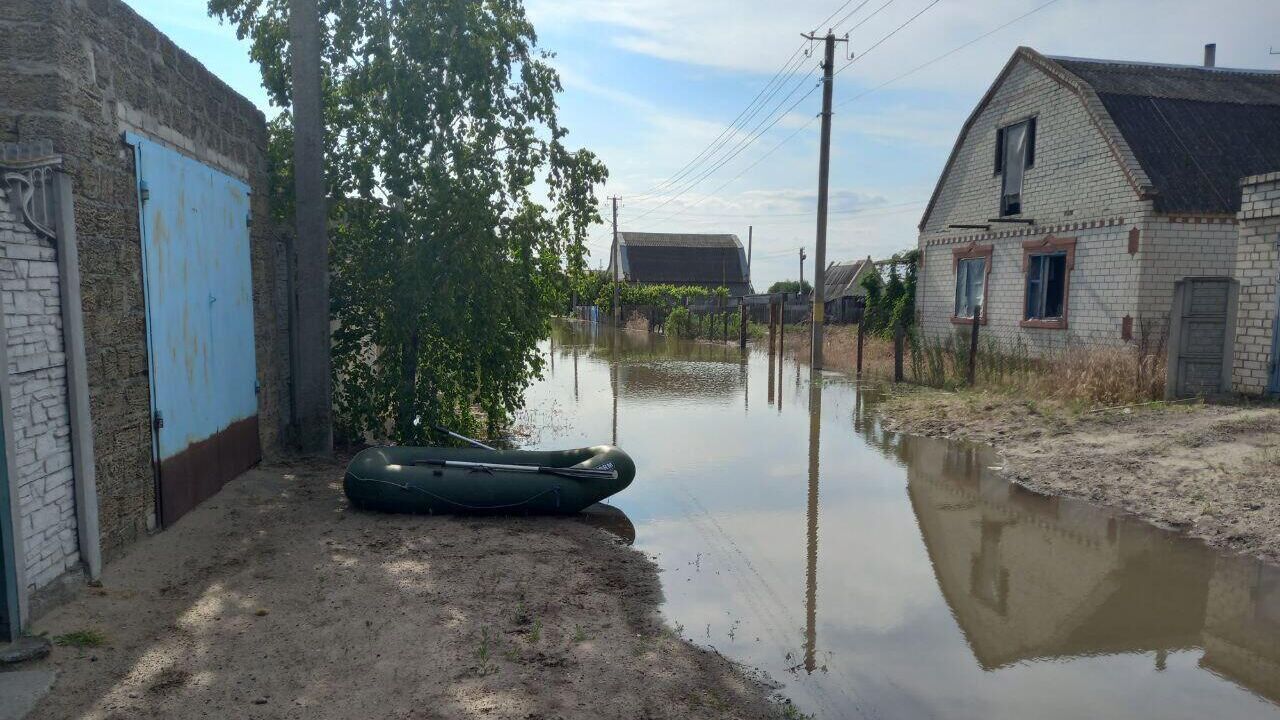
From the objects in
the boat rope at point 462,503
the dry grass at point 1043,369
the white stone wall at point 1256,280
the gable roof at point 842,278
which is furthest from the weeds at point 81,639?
the gable roof at point 842,278

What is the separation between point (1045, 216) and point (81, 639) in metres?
16.8

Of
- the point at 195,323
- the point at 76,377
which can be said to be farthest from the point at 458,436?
the point at 76,377

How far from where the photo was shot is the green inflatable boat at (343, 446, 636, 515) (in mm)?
6742

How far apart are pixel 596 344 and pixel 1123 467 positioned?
23.4 m

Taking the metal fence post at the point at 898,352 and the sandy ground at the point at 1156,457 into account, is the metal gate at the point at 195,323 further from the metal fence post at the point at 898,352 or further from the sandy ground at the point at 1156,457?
the metal fence post at the point at 898,352

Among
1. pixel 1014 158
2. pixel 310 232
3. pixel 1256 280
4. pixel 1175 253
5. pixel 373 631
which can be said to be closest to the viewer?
pixel 373 631

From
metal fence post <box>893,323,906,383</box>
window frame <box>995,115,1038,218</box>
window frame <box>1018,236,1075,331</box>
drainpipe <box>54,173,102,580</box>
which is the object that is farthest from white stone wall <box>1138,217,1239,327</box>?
drainpipe <box>54,173,102,580</box>

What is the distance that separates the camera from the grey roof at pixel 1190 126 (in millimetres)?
13727

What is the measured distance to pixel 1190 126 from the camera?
14.8 m

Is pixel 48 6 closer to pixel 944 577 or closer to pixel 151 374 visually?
pixel 151 374

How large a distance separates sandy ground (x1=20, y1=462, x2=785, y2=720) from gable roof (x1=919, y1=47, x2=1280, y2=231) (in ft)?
41.6

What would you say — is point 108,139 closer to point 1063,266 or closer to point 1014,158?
point 1063,266

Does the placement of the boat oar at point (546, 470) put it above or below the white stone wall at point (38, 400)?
below

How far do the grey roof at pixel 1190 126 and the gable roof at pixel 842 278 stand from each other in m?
21.1
